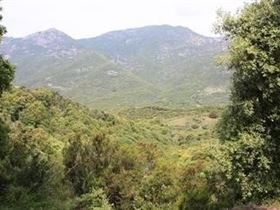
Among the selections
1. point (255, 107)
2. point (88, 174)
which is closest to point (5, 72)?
point (255, 107)

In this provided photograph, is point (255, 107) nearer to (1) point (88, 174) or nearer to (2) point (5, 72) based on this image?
(2) point (5, 72)

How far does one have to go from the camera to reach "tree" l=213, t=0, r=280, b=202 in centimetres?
2108

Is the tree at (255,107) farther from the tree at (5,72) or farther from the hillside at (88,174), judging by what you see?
the tree at (5,72)

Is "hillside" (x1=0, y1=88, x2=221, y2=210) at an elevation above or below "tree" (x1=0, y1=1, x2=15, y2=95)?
below

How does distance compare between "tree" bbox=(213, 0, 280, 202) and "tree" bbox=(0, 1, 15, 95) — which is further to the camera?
"tree" bbox=(0, 1, 15, 95)

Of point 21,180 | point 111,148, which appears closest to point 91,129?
point 111,148

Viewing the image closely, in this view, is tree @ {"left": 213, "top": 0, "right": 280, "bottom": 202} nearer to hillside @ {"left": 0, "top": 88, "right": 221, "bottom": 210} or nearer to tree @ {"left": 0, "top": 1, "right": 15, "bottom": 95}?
hillside @ {"left": 0, "top": 88, "right": 221, "bottom": 210}

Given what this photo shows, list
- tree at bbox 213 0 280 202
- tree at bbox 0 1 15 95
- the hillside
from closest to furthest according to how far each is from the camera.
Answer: tree at bbox 213 0 280 202 < tree at bbox 0 1 15 95 < the hillside

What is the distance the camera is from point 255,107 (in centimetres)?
2172

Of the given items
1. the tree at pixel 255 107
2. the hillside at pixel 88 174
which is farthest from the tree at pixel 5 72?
the tree at pixel 255 107

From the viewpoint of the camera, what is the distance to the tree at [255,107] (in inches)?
830

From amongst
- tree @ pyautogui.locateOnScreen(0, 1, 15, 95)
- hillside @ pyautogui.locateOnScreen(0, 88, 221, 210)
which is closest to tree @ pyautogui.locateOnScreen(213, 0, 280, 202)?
hillside @ pyautogui.locateOnScreen(0, 88, 221, 210)

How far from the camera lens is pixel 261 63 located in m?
20.9

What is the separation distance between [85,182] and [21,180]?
2080 centimetres
